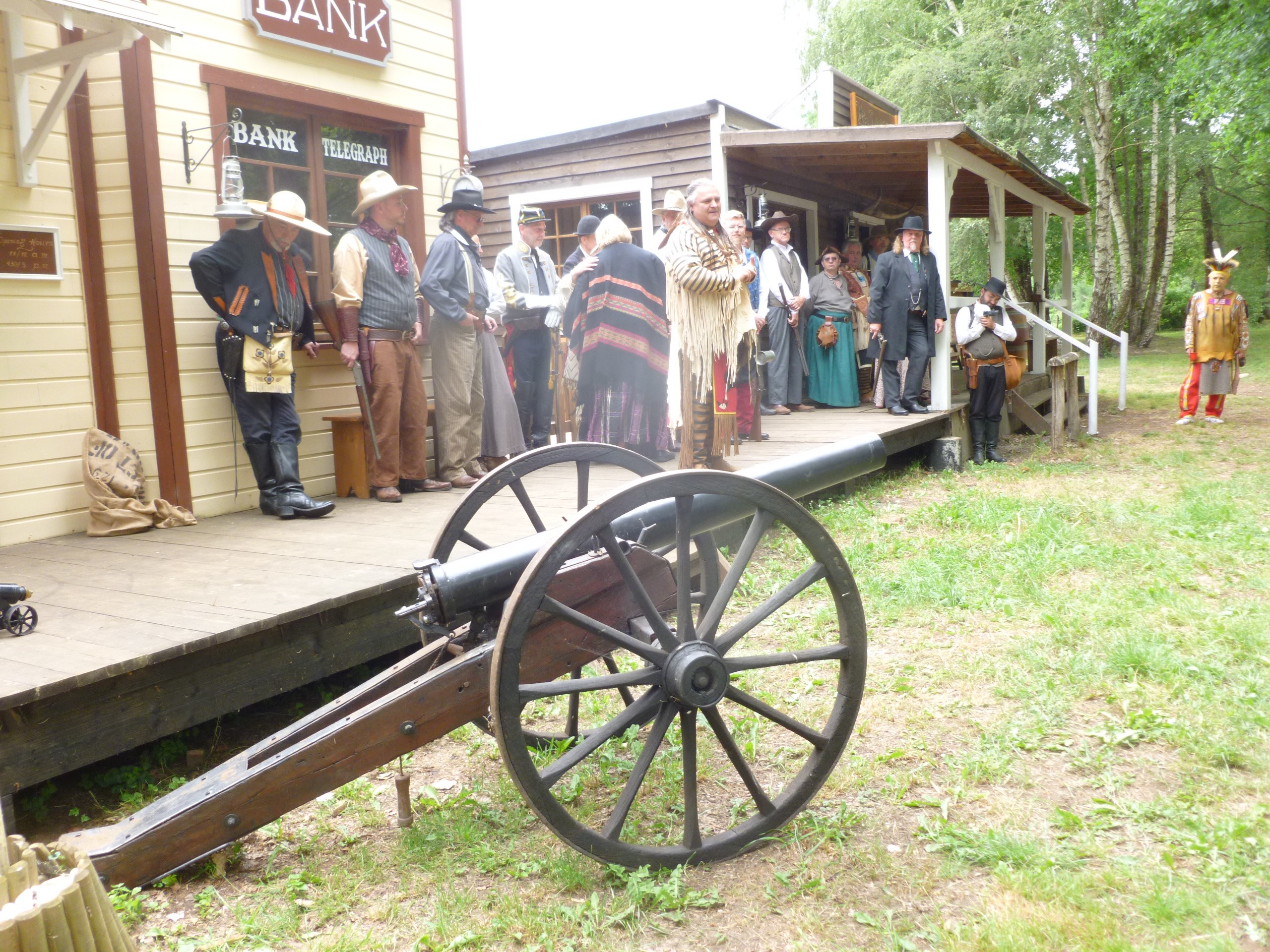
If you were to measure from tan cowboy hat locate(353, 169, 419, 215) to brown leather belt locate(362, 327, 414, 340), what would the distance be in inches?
28.3

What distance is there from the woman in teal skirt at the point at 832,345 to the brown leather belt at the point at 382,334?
555 cm

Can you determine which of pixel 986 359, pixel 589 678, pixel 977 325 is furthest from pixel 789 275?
pixel 589 678

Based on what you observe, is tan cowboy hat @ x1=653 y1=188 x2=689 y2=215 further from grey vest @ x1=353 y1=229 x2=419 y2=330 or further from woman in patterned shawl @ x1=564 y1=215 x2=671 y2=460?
grey vest @ x1=353 y1=229 x2=419 y2=330

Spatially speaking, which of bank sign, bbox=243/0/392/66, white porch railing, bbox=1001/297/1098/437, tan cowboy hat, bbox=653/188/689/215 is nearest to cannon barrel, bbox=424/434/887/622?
Result: tan cowboy hat, bbox=653/188/689/215

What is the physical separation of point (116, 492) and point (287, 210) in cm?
174

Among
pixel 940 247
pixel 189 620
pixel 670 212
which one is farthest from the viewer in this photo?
pixel 940 247

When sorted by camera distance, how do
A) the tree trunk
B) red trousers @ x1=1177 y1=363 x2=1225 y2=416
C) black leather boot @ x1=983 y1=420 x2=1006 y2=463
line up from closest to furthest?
black leather boot @ x1=983 y1=420 x2=1006 y2=463
red trousers @ x1=1177 y1=363 x2=1225 y2=416
the tree trunk

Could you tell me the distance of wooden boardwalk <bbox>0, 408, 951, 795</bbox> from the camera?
311 centimetres

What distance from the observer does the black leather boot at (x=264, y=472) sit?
575 cm

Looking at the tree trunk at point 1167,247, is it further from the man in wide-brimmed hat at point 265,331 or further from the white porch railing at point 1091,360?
the man in wide-brimmed hat at point 265,331

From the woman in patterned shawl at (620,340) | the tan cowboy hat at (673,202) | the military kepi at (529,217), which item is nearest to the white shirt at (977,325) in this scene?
the tan cowboy hat at (673,202)

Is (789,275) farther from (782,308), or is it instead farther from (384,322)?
(384,322)

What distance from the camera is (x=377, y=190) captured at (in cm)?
616

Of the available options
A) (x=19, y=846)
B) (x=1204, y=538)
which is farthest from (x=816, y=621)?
(x=19, y=846)
